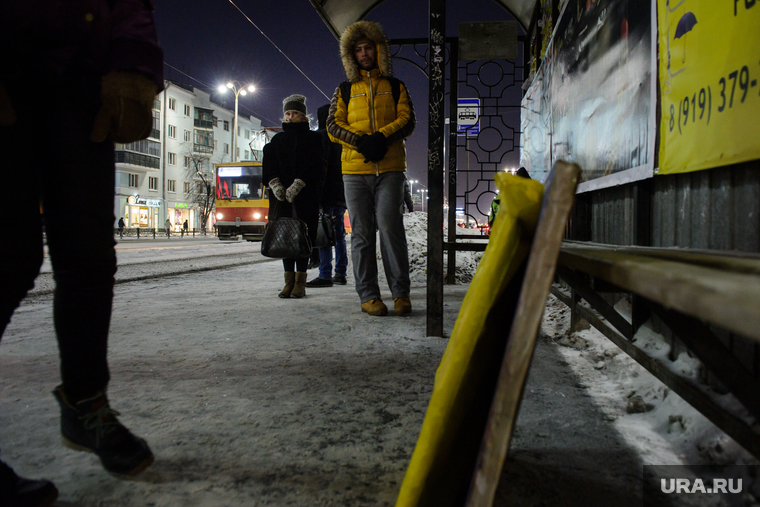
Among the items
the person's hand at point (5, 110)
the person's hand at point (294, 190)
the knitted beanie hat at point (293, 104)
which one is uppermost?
the knitted beanie hat at point (293, 104)

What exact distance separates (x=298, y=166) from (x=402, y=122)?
1.38m

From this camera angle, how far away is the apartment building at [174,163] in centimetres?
4356

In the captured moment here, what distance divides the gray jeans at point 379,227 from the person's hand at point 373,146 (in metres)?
0.22

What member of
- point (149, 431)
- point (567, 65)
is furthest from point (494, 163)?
point (149, 431)

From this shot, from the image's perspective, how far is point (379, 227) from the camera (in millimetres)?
3695

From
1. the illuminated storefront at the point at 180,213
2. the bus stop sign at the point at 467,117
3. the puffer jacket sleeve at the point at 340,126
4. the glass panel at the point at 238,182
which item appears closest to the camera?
the puffer jacket sleeve at the point at 340,126

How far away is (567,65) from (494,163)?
7.20ft

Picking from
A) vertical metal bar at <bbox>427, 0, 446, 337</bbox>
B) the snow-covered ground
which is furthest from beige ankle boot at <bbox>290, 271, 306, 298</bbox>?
vertical metal bar at <bbox>427, 0, 446, 337</bbox>

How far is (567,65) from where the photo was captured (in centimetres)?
340

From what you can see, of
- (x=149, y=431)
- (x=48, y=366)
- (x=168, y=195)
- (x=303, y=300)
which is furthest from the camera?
(x=168, y=195)

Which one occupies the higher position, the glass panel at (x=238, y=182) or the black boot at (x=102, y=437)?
the glass panel at (x=238, y=182)

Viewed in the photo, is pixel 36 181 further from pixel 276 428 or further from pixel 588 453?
pixel 588 453

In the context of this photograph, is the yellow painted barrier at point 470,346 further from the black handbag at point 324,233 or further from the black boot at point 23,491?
the black handbag at point 324,233

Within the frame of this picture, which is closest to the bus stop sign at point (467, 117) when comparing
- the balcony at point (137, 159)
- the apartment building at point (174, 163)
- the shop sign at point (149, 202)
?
the apartment building at point (174, 163)
